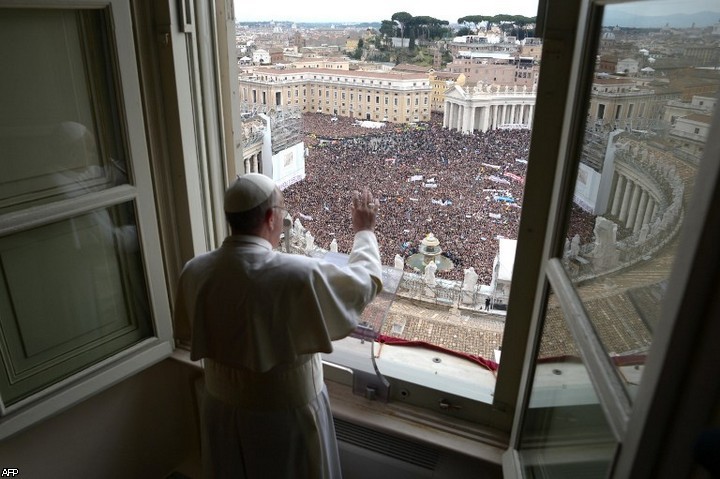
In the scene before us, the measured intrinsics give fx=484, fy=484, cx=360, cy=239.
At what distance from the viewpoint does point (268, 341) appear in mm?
1163

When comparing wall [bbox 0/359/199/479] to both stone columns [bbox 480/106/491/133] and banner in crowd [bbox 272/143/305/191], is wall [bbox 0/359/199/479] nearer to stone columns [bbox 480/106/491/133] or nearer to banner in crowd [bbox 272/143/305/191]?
banner in crowd [bbox 272/143/305/191]

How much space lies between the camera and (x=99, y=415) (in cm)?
162

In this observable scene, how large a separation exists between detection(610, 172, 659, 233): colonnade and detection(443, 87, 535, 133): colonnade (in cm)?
46

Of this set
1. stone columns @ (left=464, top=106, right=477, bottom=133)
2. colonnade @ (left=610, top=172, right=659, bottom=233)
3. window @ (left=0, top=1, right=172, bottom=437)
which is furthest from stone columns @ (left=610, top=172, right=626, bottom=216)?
window @ (left=0, top=1, right=172, bottom=437)

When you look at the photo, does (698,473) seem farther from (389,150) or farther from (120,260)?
(120,260)

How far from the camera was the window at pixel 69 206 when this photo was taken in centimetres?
122

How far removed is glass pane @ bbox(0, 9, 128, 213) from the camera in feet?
3.91

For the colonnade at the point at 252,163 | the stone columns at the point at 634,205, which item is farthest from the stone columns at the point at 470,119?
the colonnade at the point at 252,163

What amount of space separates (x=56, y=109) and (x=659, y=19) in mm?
1375

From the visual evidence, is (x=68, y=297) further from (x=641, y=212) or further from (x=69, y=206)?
(x=641, y=212)

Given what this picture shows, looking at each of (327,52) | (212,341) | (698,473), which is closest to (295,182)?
(327,52)

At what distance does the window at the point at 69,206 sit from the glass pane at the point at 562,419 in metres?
1.19

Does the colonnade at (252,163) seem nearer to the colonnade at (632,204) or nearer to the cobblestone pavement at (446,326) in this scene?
the cobblestone pavement at (446,326)

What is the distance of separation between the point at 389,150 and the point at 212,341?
77 centimetres
